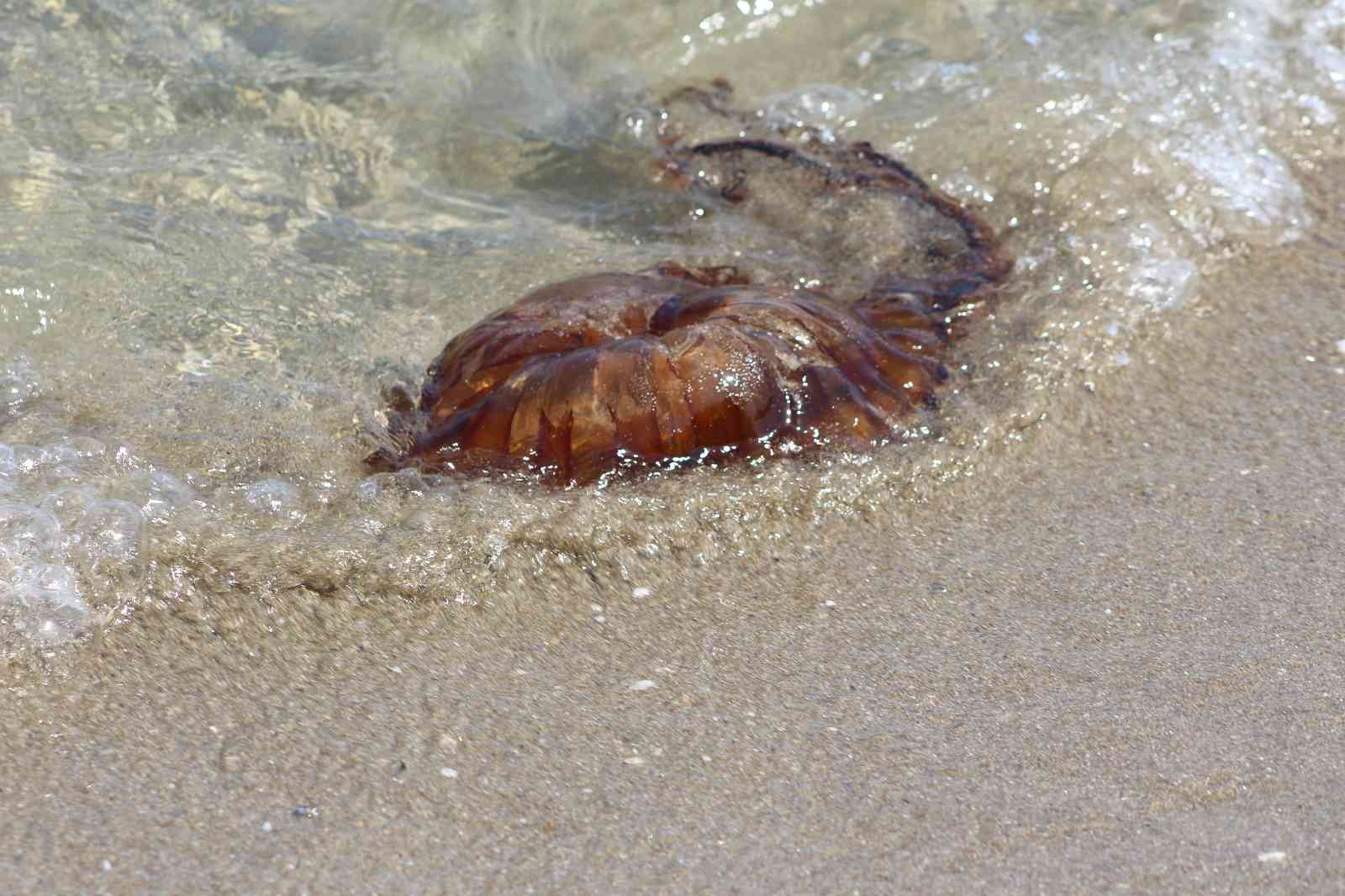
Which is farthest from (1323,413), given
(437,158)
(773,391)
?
(437,158)

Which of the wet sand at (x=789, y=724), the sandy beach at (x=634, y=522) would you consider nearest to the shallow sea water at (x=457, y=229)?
the sandy beach at (x=634, y=522)

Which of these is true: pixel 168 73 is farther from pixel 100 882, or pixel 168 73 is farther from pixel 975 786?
pixel 975 786

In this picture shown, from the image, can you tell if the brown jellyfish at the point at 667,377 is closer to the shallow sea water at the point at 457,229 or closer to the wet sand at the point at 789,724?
the shallow sea water at the point at 457,229

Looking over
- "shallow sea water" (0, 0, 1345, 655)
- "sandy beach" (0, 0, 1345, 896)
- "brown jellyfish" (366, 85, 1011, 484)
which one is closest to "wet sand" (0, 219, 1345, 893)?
"sandy beach" (0, 0, 1345, 896)

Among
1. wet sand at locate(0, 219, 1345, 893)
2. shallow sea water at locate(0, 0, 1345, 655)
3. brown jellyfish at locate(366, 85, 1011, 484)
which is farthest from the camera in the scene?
brown jellyfish at locate(366, 85, 1011, 484)

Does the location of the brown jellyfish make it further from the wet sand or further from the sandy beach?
the wet sand

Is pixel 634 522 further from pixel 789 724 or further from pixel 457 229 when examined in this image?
pixel 457 229
